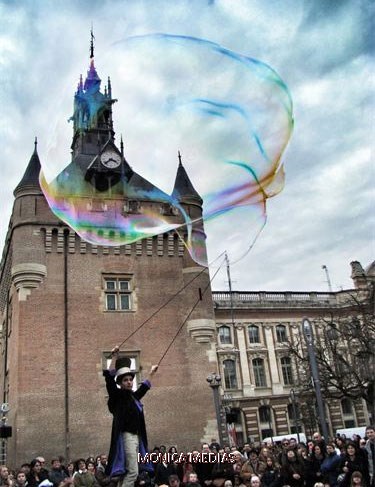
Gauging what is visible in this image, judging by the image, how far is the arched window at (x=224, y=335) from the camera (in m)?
42.9

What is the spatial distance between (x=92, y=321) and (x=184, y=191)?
8.59 m

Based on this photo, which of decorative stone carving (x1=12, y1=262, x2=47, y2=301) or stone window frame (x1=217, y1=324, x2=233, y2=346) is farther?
stone window frame (x1=217, y1=324, x2=233, y2=346)

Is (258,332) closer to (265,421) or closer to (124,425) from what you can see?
(265,421)

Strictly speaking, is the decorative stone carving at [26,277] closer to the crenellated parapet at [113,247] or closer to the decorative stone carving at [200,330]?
the crenellated parapet at [113,247]

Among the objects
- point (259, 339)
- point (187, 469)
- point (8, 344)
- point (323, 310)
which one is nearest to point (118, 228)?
point (187, 469)

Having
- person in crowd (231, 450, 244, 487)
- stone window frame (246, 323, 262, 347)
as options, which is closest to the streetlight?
person in crowd (231, 450, 244, 487)

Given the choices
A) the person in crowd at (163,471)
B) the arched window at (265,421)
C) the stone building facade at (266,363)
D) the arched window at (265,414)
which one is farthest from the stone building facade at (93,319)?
the arched window at (265,414)

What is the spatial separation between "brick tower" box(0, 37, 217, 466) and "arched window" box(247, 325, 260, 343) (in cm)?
1820

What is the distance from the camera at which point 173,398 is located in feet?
78.9

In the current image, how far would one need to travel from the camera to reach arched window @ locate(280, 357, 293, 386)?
43.4 meters

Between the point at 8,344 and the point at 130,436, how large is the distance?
22.0 metres

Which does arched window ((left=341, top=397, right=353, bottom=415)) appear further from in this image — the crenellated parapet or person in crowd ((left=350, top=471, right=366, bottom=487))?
person in crowd ((left=350, top=471, right=366, bottom=487))

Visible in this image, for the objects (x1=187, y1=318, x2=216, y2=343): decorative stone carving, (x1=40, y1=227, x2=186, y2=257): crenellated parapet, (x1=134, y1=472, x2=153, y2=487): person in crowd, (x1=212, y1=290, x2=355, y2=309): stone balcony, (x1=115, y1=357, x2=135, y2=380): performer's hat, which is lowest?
(x1=134, y1=472, x2=153, y2=487): person in crowd

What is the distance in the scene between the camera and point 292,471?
36.9 ft
